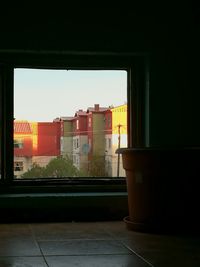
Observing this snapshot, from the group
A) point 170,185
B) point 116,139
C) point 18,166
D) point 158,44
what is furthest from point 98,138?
point 170,185

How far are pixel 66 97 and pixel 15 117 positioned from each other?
1.68 feet

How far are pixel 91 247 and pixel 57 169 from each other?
4.97 ft

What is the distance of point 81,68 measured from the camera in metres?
4.69

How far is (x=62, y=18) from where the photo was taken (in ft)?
14.3

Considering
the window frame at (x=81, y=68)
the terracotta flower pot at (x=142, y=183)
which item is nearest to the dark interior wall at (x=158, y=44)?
the window frame at (x=81, y=68)

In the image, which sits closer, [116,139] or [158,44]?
[158,44]

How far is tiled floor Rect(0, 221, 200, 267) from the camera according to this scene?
9.37 feet

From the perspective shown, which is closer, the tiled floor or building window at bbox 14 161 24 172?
the tiled floor

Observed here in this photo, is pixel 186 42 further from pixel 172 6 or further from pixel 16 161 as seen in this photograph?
pixel 16 161

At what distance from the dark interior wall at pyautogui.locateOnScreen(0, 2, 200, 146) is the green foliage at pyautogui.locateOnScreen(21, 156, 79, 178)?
2.60ft

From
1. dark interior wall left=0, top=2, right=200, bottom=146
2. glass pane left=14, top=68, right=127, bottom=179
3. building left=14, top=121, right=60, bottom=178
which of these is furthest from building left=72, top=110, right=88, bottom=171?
dark interior wall left=0, top=2, right=200, bottom=146

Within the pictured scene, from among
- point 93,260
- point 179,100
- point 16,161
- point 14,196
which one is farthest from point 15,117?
point 93,260

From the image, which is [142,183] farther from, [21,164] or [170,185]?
[21,164]

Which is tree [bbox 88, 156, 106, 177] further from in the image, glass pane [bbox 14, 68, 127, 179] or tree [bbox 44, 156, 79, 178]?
tree [bbox 44, 156, 79, 178]
